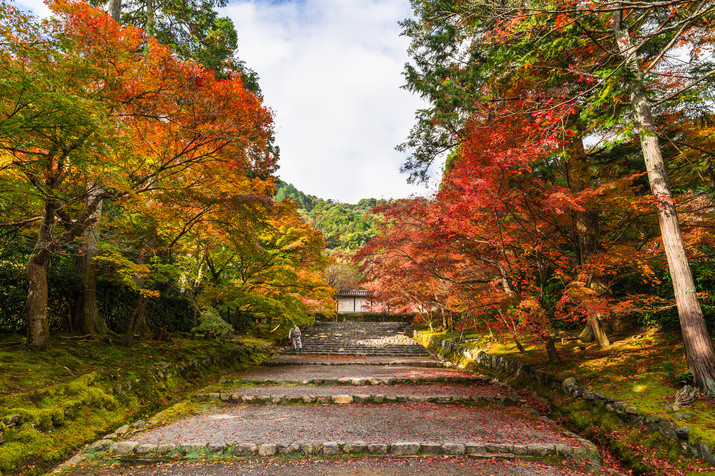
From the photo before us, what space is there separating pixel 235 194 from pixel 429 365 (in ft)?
29.1

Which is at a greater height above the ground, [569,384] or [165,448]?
[569,384]

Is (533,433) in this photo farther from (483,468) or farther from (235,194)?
(235,194)

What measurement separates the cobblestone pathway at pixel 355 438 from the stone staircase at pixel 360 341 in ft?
26.0

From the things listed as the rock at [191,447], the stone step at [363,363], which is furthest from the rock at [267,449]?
the stone step at [363,363]

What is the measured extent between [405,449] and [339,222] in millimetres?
48765

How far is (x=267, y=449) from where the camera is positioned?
413 centimetres

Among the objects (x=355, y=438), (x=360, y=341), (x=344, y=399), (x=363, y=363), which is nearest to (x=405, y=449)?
(x=355, y=438)

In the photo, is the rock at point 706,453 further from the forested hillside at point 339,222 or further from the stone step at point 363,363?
the forested hillside at point 339,222

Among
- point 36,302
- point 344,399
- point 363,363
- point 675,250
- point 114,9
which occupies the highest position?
point 114,9

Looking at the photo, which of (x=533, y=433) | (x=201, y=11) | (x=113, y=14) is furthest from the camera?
(x=201, y=11)

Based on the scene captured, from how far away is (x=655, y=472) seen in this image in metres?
3.65

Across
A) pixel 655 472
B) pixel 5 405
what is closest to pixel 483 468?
pixel 655 472

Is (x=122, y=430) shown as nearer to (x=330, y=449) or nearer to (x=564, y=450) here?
(x=330, y=449)

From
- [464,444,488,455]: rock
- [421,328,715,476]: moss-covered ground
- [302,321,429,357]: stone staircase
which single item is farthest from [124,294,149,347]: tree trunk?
[421,328,715,476]: moss-covered ground
